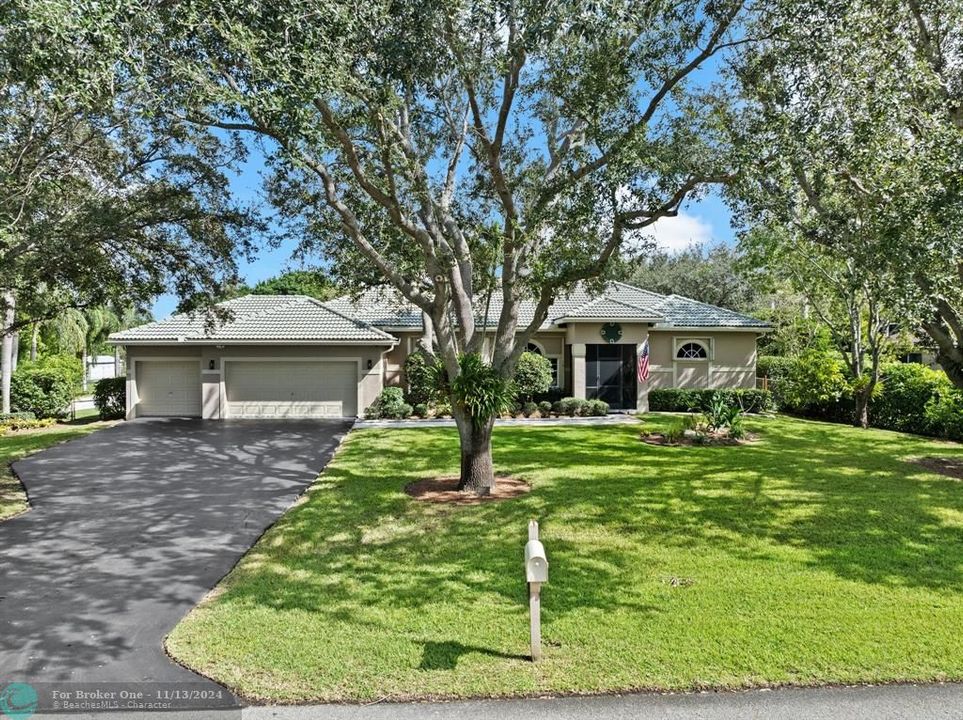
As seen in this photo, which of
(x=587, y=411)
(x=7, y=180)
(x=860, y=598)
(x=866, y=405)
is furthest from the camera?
(x=587, y=411)

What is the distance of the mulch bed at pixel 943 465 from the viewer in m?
12.1

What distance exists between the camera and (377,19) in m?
7.93

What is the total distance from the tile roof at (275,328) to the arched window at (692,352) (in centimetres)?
1195

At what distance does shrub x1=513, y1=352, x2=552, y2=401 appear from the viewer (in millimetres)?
22056

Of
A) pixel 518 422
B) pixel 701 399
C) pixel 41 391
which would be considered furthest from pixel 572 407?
pixel 41 391

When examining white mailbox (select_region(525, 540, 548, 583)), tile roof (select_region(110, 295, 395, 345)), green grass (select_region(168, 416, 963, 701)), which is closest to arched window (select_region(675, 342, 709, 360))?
tile roof (select_region(110, 295, 395, 345))

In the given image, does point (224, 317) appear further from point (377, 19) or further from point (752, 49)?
point (752, 49)

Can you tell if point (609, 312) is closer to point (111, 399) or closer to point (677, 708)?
point (111, 399)

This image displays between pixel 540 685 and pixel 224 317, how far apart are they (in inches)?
530

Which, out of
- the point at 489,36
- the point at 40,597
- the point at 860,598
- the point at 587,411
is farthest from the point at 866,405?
the point at 40,597

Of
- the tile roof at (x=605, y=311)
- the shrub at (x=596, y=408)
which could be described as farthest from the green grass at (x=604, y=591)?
the tile roof at (x=605, y=311)

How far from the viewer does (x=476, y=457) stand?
10766mm

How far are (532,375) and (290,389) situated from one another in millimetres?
8867

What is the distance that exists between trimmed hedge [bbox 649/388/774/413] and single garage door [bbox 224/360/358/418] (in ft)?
39.0
